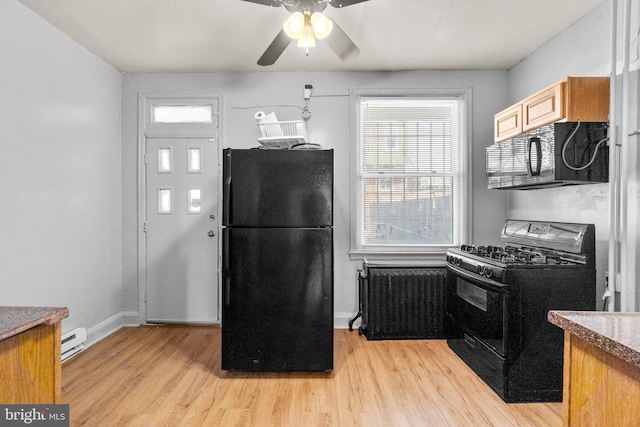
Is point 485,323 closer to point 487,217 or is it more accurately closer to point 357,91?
point 487,217

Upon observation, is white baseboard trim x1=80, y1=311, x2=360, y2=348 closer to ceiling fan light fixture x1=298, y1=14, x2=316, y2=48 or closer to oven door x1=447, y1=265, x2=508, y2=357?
oven door x1=447, y1=265, x2=508, y2=357

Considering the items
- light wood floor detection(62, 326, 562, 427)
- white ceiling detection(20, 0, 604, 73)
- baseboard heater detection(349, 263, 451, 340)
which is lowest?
light wood floor detection(62, 326, 562, 427)

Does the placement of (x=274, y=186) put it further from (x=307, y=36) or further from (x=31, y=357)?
(x=31, y=357)

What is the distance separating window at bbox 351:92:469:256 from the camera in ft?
12.8

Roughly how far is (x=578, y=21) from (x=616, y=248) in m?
1.71

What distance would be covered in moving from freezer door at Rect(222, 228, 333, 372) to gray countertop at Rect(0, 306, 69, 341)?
138 centimetres

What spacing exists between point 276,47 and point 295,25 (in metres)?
0.36

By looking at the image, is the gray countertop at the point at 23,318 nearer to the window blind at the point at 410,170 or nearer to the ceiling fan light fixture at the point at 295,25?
the ceiling fan light fixture at the point at 295,25

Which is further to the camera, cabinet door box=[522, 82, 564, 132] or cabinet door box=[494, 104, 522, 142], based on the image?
cabinet door box=[494, 104, 522, 142]

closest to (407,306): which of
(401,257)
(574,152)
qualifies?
(401,257)

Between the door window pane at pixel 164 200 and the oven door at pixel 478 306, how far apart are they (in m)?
2.81

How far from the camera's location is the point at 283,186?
2.71 m

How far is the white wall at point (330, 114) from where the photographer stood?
3873 millimetres

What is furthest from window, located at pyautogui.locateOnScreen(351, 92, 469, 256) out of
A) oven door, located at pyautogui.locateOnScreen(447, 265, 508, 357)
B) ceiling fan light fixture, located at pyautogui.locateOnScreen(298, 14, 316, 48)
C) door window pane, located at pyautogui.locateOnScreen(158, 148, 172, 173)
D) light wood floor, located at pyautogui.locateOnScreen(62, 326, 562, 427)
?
door window pane, located at pyautogui.locateOnScreen(158, 148, 172, 173)
